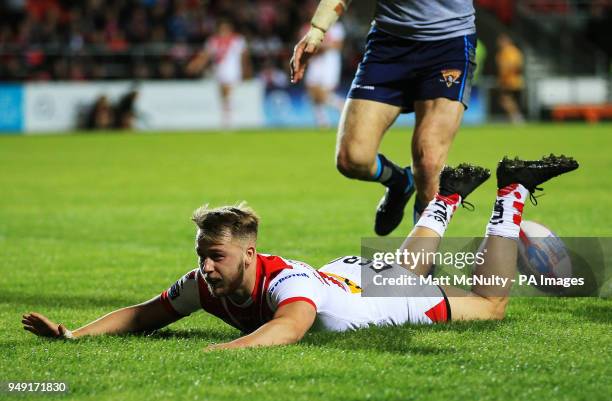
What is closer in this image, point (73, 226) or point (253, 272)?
point (253, 272)

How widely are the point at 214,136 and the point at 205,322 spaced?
A: 1926 cm

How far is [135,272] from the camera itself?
7902 millimetres

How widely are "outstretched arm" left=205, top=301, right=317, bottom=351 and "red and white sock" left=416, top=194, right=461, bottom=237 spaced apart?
4.11 ft

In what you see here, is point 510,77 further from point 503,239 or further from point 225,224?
point 225,224

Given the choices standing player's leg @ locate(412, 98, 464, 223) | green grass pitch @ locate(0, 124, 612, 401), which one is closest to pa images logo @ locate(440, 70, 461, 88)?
standing player's leg @ locate(412, 98, 464, 223)

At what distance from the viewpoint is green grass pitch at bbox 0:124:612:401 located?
4375 millimetres

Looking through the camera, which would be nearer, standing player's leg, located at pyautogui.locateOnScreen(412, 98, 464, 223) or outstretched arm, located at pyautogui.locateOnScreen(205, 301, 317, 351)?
outstretched arm, located at pyautogui.locateOnScreen(205, 301, 317, 351)

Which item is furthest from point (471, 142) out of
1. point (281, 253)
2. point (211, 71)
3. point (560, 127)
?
point (281, 253)

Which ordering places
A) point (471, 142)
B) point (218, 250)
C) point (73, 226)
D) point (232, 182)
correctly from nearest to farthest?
point (218, 250), point (73, 226), point (232, 182), point (471, 142)

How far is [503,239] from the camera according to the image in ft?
19.2

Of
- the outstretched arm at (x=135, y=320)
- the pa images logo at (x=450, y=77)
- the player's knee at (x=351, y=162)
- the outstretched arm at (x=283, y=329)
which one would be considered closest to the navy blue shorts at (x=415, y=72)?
the pa images logo at (x=450, y=77)

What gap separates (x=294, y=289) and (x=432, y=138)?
222cm

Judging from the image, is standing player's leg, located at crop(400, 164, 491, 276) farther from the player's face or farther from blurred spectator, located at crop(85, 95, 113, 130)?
blurred spectator, located at crop(85, 95, 113, 130)

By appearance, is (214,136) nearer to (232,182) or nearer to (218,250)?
(232,182)
